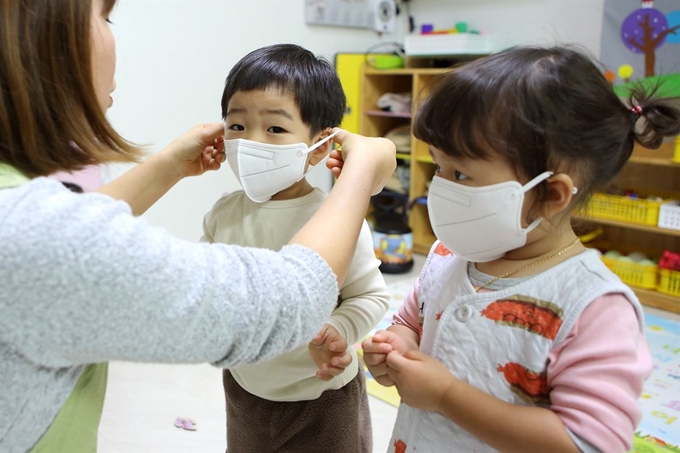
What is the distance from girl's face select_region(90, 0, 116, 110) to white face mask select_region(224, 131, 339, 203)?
286 mm

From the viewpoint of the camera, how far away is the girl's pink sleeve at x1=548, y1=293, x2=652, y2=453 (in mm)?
657

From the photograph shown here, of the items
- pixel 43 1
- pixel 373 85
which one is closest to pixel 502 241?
pixel 43 1

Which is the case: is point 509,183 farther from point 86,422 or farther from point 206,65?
point 206,65

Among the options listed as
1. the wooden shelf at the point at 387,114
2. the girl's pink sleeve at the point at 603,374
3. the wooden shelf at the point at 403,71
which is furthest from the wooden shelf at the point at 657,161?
the girl's pink sleeve at the point at 603,374

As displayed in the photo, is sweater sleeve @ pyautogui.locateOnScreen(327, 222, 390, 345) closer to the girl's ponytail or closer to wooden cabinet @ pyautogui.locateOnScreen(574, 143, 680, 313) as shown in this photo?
the girl's ponytail

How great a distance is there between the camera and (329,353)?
0.96m

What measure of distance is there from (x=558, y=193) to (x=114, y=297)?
54 centimetres

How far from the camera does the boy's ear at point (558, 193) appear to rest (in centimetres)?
75

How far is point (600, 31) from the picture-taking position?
315cm

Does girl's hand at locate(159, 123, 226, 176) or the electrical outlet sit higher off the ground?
the electrical outlet

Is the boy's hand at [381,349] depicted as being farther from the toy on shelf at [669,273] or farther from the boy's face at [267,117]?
the toy on shelf at [669,273]

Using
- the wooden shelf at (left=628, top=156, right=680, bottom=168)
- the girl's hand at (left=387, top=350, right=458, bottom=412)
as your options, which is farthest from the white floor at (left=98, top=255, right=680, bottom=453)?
the wooden shelf at (left=628, top=156, right=680, bottom=168)

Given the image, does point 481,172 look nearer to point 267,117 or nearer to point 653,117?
point 653,117

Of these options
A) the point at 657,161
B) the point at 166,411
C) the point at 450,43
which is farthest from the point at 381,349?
the point at 450,43
